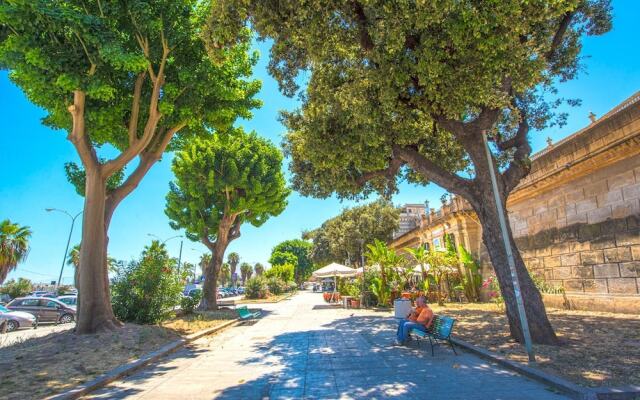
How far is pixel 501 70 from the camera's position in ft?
24.8

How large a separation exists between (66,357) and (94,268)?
331 centimetres

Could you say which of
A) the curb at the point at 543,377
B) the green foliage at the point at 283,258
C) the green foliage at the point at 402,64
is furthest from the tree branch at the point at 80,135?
the green foliage at the point at 283,258

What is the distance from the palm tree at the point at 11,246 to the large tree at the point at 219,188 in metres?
16.6

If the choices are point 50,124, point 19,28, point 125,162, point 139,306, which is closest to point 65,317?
point 139,306

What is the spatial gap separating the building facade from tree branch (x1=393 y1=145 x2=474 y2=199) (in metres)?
5.53

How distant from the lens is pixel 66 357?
742 centimetres

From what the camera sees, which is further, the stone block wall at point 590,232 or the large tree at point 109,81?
the stone block wall at point 590,232

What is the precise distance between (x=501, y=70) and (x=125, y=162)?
1112cm

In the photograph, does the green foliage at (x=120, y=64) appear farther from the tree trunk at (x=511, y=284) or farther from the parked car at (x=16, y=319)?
the parked car at (x=16, y=319)

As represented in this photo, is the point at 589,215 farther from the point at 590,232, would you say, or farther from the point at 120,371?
the point at 120,371

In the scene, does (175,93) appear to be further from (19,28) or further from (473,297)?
(473,297)

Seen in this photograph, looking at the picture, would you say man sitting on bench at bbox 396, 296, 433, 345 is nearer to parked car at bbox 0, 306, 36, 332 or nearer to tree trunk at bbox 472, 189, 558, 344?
tree trunk at bbox 472, 189, 558, 344

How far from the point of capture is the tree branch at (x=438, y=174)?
29.4ft

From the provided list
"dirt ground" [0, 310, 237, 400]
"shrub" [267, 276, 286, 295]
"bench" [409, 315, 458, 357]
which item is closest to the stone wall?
"bench" [409, 315, 458, 357]
